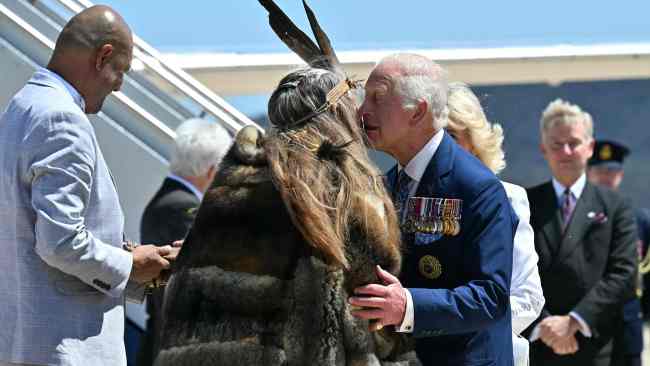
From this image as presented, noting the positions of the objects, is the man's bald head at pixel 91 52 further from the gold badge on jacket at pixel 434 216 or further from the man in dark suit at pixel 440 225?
the gold badge on jacket at pixel 434 216

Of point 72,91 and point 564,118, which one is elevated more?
point 564,118

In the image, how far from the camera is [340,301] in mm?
3084

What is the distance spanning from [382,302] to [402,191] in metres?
0.64

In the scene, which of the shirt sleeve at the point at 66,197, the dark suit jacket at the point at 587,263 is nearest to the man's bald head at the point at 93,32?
the shirt sleeve at the point at 66,197

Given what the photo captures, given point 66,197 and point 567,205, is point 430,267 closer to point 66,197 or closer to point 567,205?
point 66,197

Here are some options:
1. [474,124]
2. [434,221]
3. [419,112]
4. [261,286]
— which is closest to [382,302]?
[261,286]

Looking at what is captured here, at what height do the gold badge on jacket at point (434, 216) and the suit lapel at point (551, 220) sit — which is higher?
the gold badge on jacket at point (434, 216)

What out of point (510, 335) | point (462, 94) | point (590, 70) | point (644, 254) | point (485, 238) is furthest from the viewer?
point (590, 70)

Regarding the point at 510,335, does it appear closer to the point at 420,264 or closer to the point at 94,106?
the point at 420,264

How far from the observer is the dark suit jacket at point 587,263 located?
6.30m

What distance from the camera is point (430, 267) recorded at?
3.47 m

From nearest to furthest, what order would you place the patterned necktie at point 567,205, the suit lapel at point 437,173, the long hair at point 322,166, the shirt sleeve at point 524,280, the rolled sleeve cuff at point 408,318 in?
the long hair at point 322,166, the rolled sleeve cuff at point 408,318, the suit lapel at point 437,173, the shirt sleeve at point 524,280, the patterned necktie at point 567,205

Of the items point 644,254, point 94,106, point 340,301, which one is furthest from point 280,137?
point 644,254

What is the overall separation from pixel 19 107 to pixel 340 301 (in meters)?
1.41
